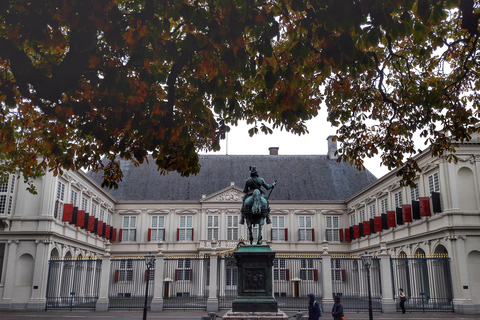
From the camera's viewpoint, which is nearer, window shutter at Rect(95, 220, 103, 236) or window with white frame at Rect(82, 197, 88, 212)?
window with white frame at Rect(82, 197, 88, 212)

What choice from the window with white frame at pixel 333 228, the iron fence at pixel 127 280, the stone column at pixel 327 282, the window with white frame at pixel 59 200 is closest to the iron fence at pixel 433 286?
the stone column at pixel 327 282

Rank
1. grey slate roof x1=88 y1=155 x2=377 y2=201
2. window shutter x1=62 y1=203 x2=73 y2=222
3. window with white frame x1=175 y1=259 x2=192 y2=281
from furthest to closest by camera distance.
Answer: grey slate roof x1=88 y1=155 x2=377 y2=201
window with white frame x1=175 y1=259 x2=192 y2=281
window shutter x1=62 y1=203 x2=73 y2=222

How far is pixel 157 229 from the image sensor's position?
38.2 m

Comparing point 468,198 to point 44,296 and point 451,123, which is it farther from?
point 44,296

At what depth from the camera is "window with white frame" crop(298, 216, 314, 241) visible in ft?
126

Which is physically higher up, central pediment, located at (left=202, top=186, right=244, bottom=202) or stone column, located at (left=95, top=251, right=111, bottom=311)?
central pediment, located at (left=202, top=186, right=244, bottom=202)

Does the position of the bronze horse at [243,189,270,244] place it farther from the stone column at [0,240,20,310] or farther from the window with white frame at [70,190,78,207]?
the window with white frame at [70,190,78,207]

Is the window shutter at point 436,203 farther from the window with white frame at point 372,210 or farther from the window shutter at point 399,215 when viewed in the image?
the window with white frame at point 372,210

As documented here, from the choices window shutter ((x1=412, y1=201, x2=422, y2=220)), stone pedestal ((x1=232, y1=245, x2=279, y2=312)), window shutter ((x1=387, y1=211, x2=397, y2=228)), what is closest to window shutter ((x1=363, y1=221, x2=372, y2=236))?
window shutter ((x1=387, y1=211, x2=397, y2=228))

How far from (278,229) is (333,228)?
16.4 ft

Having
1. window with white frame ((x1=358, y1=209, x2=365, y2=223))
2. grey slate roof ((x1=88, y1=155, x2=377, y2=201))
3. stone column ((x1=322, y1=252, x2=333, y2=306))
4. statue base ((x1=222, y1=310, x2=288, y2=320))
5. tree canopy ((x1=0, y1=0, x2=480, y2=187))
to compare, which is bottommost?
statue base ((x1=222, y1=310, x2=288, y2=320))

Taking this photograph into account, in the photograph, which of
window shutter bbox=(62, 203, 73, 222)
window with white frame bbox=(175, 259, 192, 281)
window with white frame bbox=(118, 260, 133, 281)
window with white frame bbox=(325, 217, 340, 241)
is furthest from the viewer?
window with white frame bbox=(325, 217, 340, 241)

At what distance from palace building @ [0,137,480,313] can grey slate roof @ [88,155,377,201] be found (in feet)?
0.42

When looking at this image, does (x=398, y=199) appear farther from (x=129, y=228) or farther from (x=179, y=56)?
(x=179, y=56)
